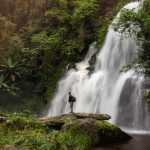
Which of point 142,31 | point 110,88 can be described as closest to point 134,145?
point 142,31

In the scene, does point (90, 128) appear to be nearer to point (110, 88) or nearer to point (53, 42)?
point (110, 88)

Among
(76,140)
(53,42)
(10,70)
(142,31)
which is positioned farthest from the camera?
(10,70)

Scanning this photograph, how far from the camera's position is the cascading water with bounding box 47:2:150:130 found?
2139cm

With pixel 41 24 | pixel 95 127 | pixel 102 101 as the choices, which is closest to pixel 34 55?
pixel 41 24

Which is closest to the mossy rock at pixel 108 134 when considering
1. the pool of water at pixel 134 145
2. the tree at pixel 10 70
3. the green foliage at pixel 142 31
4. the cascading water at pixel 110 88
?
the pool of water at pixel 134 145

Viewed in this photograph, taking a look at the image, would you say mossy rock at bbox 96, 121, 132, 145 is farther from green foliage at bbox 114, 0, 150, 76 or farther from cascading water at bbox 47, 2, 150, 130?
cascading water at bbox 47, 2, 150, 130

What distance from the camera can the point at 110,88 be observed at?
24.2 metres

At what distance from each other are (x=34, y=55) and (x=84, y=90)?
6.73 m

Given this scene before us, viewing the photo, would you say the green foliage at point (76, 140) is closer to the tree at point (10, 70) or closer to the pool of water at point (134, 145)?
the pool of water at point (134, 145)

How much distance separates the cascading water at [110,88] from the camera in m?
21.4

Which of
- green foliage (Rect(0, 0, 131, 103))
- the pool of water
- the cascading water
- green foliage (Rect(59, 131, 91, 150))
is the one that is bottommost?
the pool of water

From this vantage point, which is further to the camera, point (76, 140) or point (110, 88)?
point (110, 88)

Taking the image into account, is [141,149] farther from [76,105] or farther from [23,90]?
[23,90]

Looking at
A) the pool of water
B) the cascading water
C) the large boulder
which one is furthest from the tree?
the pool of water
